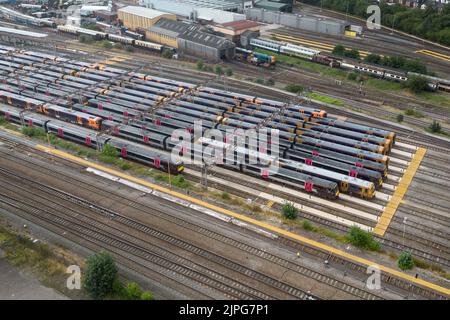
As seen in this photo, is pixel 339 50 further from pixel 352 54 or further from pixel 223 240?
pixel 223 240

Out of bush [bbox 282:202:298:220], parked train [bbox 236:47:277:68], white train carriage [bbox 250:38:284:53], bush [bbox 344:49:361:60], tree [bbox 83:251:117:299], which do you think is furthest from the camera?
white train carriage [bbox 250:38:284:53]

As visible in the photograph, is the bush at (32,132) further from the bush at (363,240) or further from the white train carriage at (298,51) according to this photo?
the white train carriage at (298,51)

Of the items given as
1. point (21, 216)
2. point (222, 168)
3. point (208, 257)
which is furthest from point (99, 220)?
point (222, 168)

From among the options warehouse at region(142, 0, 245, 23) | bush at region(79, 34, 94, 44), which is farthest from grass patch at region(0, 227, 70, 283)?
warehouse at region(142, 0, 245, 23)

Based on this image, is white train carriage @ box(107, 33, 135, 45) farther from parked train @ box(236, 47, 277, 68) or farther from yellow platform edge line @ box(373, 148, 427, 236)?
yellow platform edge line @ box(373, 148, 427, 236)

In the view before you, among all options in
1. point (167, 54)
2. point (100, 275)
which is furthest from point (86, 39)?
point (100, 275)

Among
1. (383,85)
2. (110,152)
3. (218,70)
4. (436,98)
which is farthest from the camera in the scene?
(218,70)

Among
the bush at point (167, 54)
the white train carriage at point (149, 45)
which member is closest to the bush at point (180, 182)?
the bush at point (167, 54)

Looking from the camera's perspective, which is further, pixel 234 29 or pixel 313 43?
pixel 313 43

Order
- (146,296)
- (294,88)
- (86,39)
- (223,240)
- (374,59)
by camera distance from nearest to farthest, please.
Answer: (146,296) → (223,240) → (294,88) → (374,59) → (86,39)
